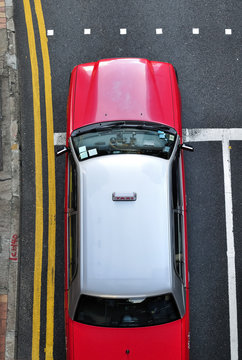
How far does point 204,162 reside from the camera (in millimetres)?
6238

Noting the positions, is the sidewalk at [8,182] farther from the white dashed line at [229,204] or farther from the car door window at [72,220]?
the white dashed line at [229,204]

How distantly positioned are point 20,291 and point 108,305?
2.28 meters

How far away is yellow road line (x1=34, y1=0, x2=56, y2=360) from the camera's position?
5.80m

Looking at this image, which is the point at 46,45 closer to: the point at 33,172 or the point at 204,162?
the point at 33,172

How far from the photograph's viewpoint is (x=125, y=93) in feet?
17.1

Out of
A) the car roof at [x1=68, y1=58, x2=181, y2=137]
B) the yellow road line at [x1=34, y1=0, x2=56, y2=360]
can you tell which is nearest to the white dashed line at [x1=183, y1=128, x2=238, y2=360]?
the car roof at [x1=68, y1=58, x2=181, y2=137]

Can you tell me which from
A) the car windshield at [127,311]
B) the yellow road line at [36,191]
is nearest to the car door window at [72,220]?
the car windshield at [127,311]

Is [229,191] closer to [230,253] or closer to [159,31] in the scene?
[230,253]

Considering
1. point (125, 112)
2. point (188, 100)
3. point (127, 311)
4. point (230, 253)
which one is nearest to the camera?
point (127, 311)

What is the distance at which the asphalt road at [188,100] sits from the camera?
5.83 m

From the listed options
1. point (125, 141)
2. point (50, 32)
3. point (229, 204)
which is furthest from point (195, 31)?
point (229, 204)

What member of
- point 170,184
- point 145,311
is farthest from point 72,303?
point 170,184

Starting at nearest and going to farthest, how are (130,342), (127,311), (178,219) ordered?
(127,311) < (130,342) < (178,219)

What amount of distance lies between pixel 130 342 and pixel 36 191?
315cm
